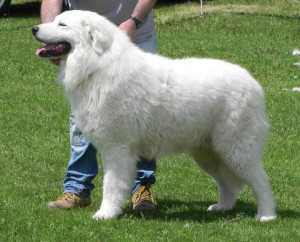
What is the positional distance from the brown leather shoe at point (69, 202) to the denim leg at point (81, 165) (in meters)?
0.04

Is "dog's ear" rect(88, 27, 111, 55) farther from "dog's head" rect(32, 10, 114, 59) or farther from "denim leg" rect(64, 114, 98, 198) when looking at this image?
"denim leg" rect(64, 114, 98, 198)

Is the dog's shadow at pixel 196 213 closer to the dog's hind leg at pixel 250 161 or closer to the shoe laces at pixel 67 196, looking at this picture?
the dog's hind leg at pixel 250 161

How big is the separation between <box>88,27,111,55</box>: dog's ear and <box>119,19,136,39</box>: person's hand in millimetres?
438

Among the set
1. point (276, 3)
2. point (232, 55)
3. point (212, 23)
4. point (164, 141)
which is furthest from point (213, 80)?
point (276, 3)

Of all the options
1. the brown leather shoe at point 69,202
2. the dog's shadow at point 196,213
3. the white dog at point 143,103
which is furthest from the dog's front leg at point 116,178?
the brown leather shoe at point 69,202

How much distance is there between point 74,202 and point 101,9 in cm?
159

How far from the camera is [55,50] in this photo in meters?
6.22

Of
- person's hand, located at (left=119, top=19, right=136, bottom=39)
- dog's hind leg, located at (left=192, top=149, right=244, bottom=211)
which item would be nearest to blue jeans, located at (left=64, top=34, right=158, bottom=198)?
person's hand, located at (left=119, top=19, right=136, bottom=39)

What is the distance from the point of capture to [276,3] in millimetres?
19453

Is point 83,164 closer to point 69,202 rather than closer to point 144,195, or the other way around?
point 69,202

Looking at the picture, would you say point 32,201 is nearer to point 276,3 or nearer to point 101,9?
point 101,9

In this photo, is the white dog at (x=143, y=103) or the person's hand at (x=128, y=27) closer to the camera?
the white dog at (x=143, y=103)

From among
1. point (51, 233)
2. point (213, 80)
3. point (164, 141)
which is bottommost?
point (51, 233)

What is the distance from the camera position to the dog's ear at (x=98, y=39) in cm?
616
